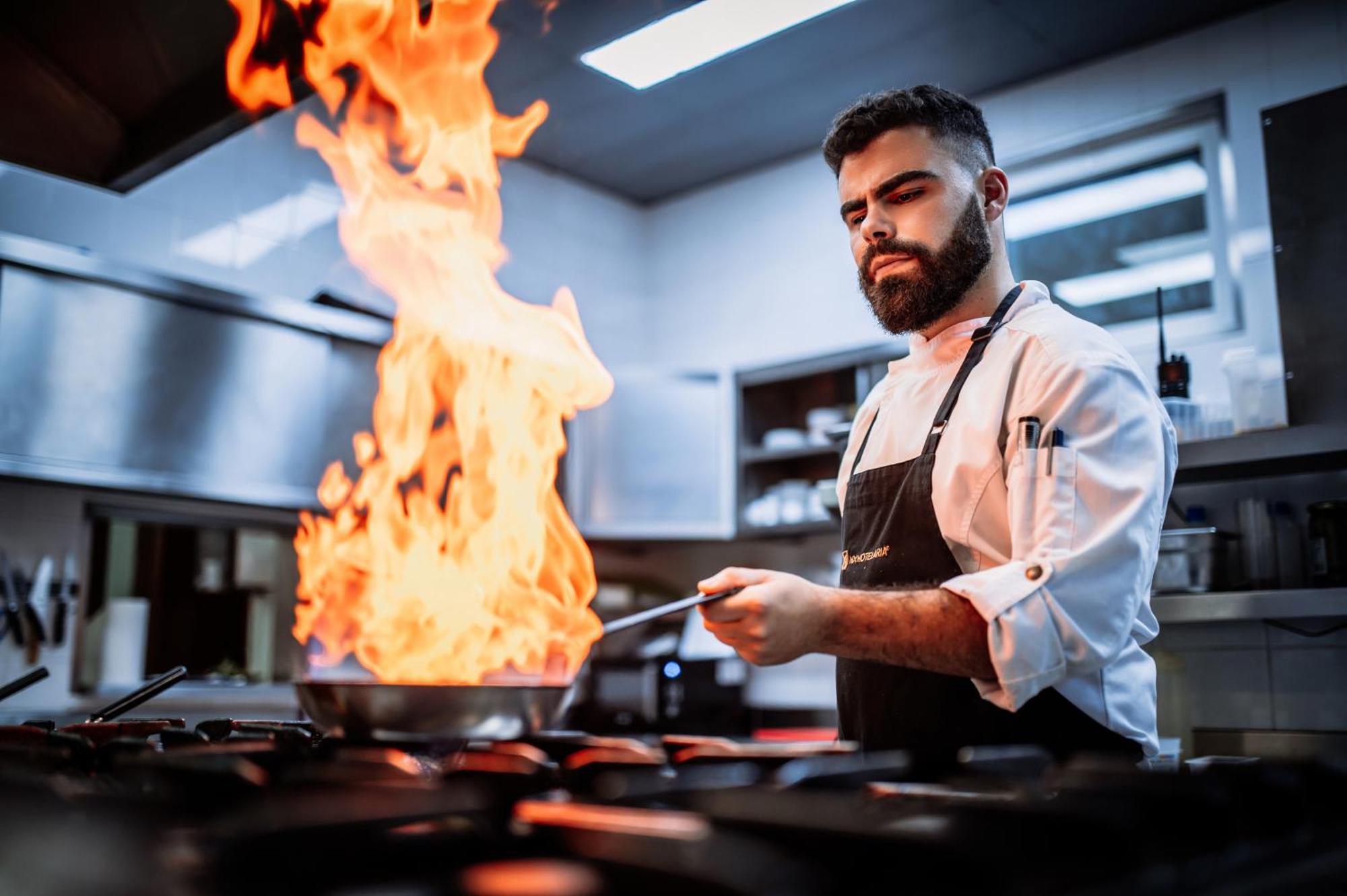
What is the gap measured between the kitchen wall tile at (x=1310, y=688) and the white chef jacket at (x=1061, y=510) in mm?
2101

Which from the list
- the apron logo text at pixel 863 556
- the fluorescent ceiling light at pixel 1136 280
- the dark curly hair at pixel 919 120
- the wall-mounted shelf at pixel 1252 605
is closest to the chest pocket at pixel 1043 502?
the apron logo text at pixel 863 556

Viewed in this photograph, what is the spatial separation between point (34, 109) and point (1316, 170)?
9.62 feet

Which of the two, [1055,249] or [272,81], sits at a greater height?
[1055,249]

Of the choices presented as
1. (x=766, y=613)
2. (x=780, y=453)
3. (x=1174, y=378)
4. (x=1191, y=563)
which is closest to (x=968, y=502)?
(x=766, y=613)

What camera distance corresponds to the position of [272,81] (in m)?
2.09

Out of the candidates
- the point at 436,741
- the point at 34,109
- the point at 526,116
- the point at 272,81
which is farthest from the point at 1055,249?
the point at 436,741

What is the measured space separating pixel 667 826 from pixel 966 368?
108 cm

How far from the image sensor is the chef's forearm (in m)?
1.11

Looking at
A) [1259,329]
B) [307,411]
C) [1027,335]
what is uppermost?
[1259,329]

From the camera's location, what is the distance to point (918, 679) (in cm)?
131

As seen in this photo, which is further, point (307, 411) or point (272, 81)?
point (307, 411)

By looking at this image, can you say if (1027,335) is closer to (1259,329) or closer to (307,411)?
(1259,329)

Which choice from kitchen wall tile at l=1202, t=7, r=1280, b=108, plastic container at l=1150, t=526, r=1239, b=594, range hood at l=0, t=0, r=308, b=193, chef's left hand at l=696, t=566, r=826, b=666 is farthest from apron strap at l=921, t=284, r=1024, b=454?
kitchen wall tile at l=1202, t=7, r=1280, b=108

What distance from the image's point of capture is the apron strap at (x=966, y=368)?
4.66ft
